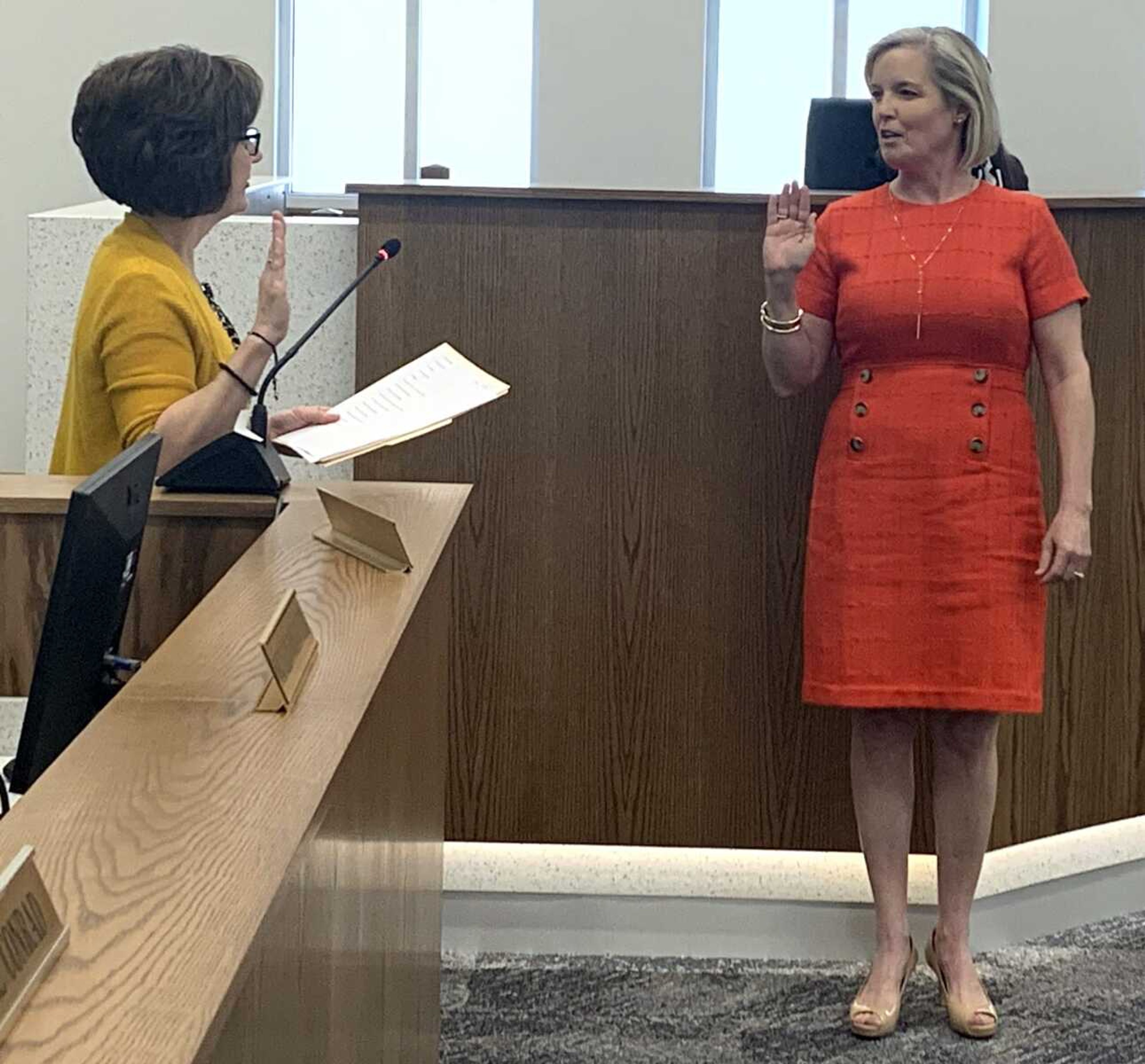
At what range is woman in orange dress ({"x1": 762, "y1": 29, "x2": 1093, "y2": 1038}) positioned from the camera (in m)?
2.82

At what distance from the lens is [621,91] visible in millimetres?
7582

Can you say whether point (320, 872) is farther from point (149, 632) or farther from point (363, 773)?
point (149, 632)

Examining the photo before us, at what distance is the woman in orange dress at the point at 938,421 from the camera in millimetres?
2824

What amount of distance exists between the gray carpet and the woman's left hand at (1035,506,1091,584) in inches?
28.1

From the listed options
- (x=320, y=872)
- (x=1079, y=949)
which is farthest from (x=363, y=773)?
(x=1079, y=949)

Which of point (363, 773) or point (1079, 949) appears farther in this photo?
point (1079, 949)

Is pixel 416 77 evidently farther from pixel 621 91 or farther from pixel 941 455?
pixel 941 455

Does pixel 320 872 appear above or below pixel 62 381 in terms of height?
below

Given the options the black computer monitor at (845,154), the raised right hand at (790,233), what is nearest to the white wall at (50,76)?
the black computer monitor at (845,154)

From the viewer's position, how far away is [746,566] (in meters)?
3.23

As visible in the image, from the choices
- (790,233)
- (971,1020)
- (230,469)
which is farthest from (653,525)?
(230,469)

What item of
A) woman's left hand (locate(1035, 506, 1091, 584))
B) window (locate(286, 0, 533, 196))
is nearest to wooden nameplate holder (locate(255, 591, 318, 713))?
woman's left hand (locate(1035, 506, 1091, 584))

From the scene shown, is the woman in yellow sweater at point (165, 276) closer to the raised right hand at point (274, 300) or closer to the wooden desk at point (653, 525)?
the raised right hand at point (274, 300)

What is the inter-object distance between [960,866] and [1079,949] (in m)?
0.46
